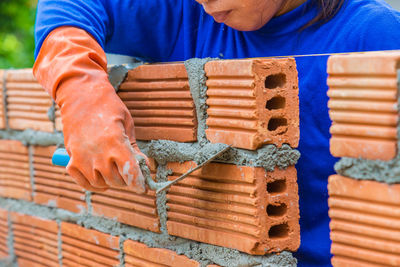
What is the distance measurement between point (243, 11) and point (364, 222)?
773 millimetres

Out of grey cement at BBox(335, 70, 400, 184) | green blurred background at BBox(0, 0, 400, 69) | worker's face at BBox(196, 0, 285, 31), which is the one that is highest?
green blurred background at BBox(0, 0, 400, 69)

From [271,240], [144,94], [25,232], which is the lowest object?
[25,232]

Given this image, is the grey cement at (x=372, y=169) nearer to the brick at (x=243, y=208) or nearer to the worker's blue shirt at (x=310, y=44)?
the brick at (x=243, y=208)

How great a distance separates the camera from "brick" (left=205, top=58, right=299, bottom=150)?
1273 millimetres

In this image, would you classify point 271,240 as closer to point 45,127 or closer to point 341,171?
point 341,171

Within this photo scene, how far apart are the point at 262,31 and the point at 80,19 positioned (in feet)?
2.12

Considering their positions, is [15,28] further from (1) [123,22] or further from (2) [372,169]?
(2) [372,169]

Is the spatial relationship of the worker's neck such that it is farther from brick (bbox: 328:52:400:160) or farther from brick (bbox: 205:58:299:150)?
brick (bbox: 328:52:400:160)

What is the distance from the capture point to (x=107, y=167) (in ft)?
4.47

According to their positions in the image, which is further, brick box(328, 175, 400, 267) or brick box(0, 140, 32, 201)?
brick box(0, 140, 32, 201)

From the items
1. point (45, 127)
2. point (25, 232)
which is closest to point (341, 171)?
point (45, 127)

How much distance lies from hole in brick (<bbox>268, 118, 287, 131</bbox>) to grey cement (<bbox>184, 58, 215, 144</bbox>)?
0.21 meters

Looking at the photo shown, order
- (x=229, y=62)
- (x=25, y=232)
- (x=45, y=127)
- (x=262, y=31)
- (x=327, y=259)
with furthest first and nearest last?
(x=25, y=232), (x=45, y=127), (x=262, y=31), (x=327, y=259), (x=229, y=62)

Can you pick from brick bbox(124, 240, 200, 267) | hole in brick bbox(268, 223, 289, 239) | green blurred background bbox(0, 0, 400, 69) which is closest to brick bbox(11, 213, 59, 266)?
brick bbox(124, 240, 200, 267)
